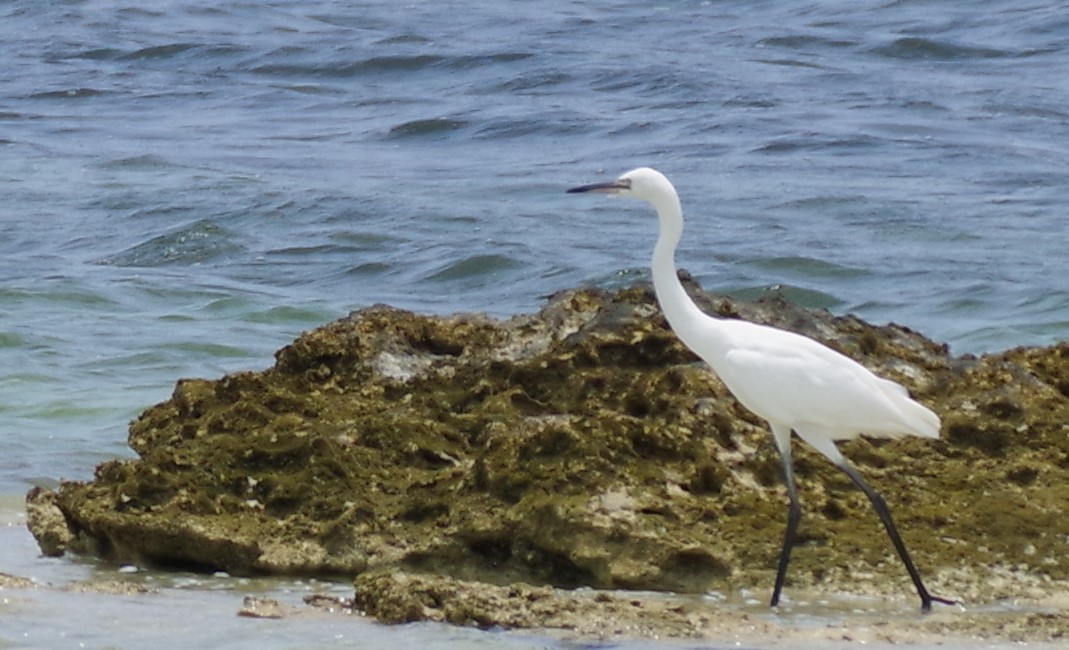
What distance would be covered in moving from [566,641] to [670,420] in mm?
1323

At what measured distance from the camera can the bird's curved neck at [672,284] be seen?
6.13 metres

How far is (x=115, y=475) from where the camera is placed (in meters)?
6.42

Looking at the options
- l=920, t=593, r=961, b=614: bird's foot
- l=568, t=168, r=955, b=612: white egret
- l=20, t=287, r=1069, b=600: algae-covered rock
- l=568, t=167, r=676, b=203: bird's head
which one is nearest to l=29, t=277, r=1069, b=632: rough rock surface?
l=20, t=287, r=1069, b=600: algae-covered rock

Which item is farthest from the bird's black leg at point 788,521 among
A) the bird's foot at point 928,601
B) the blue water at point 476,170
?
the blue water at point 476,170

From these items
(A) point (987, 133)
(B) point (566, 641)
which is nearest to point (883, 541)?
(B) point (566, 641)

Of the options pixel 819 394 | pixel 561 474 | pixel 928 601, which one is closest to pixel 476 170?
pixel 561 474

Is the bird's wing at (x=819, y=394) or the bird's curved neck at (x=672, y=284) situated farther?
the bird's curved neck at (x=672, y=284)

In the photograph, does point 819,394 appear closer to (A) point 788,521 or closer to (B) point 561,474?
(A) point 788,521

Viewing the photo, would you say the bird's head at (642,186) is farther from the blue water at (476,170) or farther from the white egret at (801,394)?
the blue water at (476,170)

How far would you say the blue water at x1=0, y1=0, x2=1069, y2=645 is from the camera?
39.3 ft

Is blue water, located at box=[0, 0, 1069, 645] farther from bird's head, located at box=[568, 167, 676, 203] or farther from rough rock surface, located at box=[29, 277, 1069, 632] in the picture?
bird's head, located at box=[568, 167, 676, 203]

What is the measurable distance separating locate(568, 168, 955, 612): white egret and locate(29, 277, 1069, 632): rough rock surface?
0.25 meters

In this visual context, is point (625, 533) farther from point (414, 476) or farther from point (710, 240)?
point (710, 240)

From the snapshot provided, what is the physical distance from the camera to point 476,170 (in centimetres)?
1683
